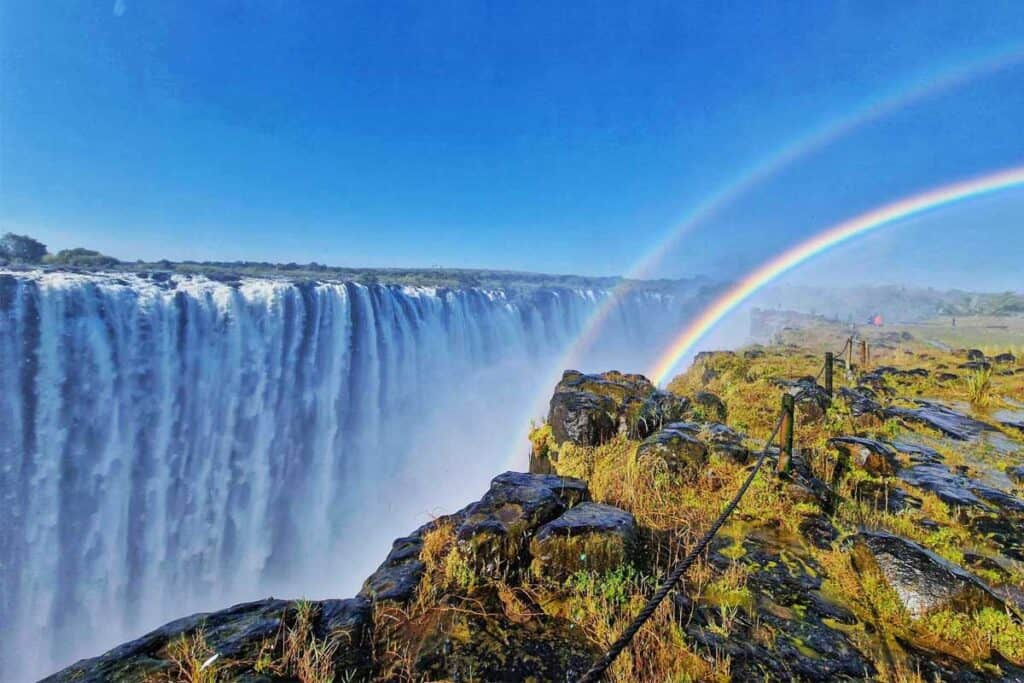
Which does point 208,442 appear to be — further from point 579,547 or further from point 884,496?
point 884,496

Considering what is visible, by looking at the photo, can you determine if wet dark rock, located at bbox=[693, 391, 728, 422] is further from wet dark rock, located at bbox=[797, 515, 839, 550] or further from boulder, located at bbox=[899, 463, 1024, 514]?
wet dark rock, located at bbox=[797, 515, 839, 550]

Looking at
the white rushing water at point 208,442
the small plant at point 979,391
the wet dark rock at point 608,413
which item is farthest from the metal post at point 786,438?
the white rushing water at point 208,442

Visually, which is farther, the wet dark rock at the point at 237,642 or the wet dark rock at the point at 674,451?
the wet dark rock at the point at 674,451

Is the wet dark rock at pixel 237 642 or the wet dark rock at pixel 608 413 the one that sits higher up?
the wet dark rock at pixel 608 413

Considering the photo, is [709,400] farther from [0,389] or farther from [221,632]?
[0,389]

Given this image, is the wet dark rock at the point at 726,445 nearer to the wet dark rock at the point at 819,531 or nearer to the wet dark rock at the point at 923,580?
the wet dark rock at the point at 819,531

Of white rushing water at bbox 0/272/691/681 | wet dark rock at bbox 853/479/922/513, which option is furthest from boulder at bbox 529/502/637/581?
white rushing water at bbox 0/272/691/681

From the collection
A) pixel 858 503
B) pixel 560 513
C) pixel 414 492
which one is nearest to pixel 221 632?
pixel 560 513
